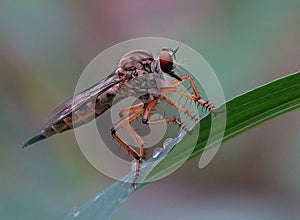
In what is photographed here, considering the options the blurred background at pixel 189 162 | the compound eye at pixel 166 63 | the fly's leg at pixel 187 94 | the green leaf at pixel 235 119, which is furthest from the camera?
the blurred background at pixel 189 162

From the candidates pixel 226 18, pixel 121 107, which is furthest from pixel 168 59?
pixel 226 18

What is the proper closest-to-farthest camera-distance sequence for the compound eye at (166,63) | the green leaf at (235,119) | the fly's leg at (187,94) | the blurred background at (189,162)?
the green leaf at (235,119), the fly's leg at (187,94), the compound eye at (166,63), the blurred background at (189,162)

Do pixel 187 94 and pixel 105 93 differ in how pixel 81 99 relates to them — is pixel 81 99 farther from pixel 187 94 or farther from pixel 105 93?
pixel 187 94

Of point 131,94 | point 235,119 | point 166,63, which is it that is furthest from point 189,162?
point 235,119

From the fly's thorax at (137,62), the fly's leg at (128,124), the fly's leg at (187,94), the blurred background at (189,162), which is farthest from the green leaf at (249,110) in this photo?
the blurred background at (189,162)

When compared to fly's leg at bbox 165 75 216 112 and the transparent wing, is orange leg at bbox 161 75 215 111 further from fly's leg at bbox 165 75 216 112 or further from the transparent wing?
the transparent wing

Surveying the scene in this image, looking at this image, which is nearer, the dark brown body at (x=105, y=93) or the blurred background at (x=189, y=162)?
the dark brown body at (x=105, y=93)

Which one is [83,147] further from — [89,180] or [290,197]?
[290,197]

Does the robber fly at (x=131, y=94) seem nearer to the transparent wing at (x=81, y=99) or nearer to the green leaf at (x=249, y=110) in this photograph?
the transparent wing at (x=81, y=99)
